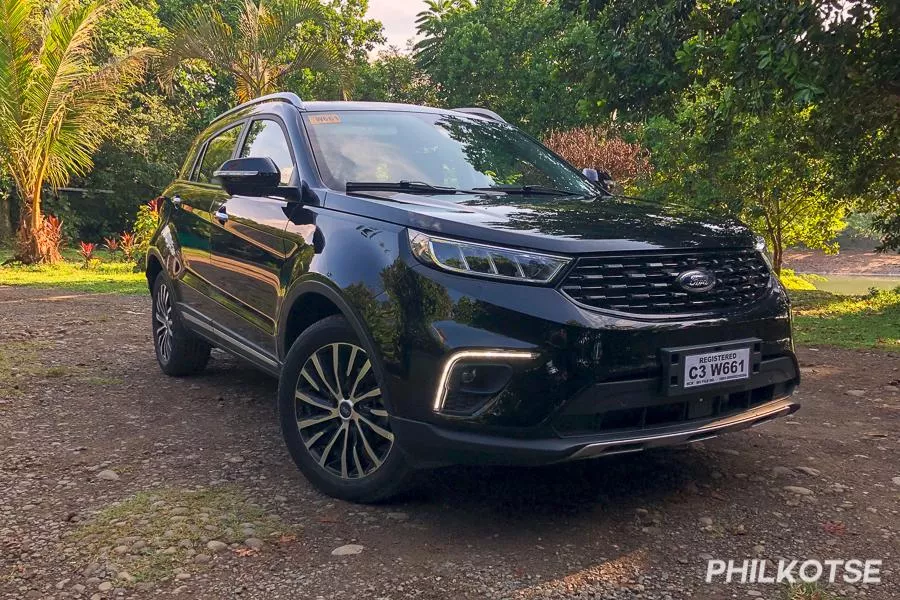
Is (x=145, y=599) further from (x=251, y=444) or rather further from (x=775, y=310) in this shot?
(x=775, y=310)

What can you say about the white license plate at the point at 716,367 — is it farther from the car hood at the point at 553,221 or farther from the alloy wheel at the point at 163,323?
the alloy wheel at the point at 163,323

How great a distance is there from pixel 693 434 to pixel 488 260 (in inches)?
41.4

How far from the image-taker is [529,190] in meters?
4.37

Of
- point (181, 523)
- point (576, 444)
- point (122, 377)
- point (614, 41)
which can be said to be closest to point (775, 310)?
point (576, 444)

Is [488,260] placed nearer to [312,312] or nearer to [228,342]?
[312,312]

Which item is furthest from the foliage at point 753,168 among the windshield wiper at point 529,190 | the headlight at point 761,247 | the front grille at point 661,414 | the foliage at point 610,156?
the front grille at point 661,414

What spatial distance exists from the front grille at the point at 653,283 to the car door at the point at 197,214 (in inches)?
106

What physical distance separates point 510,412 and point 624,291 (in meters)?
0.63

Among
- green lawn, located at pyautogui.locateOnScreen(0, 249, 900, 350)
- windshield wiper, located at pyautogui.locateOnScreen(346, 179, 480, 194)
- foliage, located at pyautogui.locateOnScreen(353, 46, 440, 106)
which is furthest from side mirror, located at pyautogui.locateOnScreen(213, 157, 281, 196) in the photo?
foliage, located at pyautogui.locateOnScreen(353, 46, 440, 106)

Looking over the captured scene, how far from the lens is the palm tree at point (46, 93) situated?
46.6 ft

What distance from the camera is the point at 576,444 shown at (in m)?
3.06

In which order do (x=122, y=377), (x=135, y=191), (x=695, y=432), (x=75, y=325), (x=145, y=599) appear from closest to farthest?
1. (x=145, y=599)
2. (x=695, y=432)
3. (x=122, y=377)
4. (x=75, y=325)
5. (x=135, y=191)

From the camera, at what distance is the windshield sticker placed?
14.5 ft

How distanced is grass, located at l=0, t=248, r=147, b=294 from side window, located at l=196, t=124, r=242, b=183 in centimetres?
691
